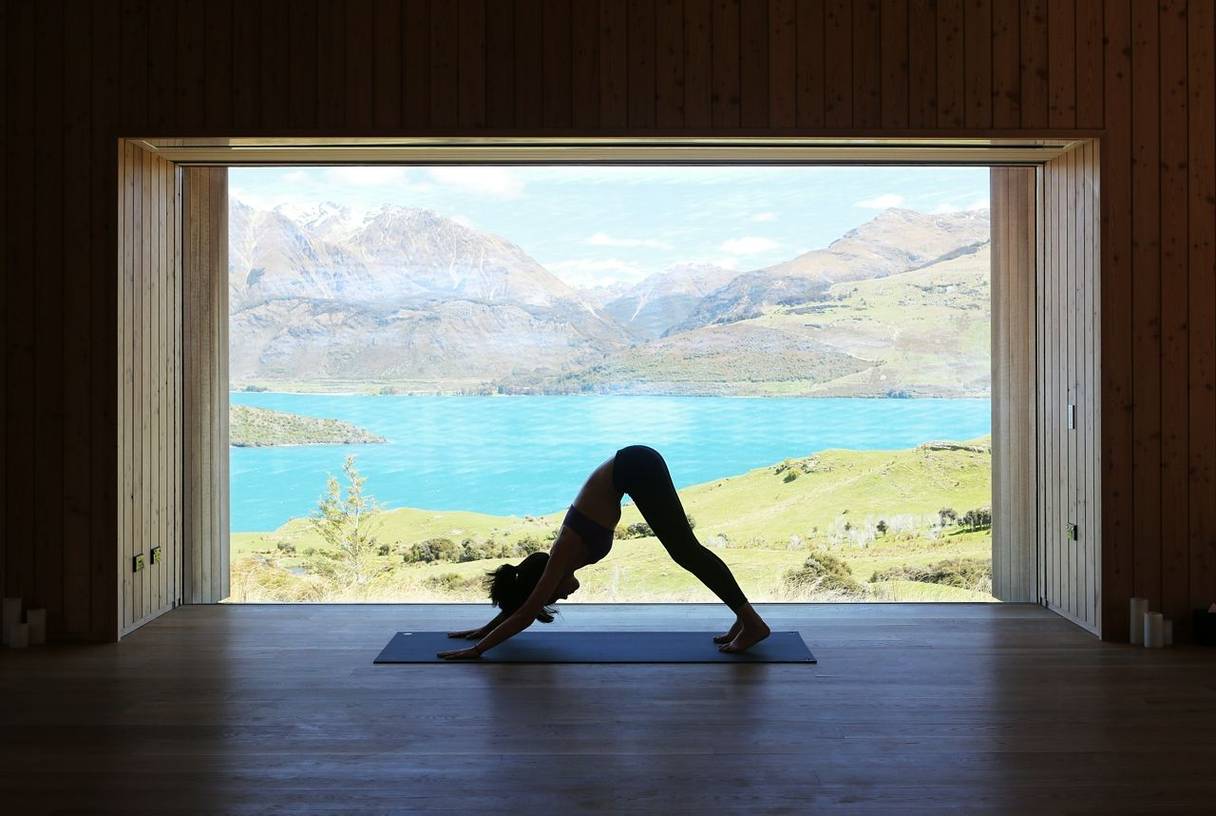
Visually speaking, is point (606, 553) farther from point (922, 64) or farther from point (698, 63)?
point (922, 64)

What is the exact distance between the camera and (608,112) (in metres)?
4.55

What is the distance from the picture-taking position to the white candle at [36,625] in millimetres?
4480

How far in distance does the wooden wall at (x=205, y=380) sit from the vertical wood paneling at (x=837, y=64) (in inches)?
130

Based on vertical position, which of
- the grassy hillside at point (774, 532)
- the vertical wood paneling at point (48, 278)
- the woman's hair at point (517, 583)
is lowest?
the grassy hillside at point (774, 532)

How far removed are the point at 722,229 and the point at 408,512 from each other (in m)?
4.24

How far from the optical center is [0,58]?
4.52 metres

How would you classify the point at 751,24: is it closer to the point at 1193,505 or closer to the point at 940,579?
the point at 1193,505

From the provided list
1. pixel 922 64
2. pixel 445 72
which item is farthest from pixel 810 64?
pixel 445 72

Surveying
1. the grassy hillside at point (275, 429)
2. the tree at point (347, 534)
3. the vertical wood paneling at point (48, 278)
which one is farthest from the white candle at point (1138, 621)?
the grassy hillside at point (275, 429)

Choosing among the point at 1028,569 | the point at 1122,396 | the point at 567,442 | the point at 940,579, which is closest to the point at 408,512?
the point at 567,442

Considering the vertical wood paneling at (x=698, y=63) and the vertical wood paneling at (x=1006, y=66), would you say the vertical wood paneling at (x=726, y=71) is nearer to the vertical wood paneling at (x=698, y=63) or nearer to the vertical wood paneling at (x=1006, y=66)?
the vertical wood paneling at (x=698, y=63)

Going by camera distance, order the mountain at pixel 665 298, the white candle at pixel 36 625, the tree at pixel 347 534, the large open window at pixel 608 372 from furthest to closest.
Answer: the mountain at pixel 665 298
the large open window at pixel 608 372
the tree at pixel 347 534
the white candle at pixel 36 625

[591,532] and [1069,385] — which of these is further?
[1069,385]

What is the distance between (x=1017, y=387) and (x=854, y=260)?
4.66 m
